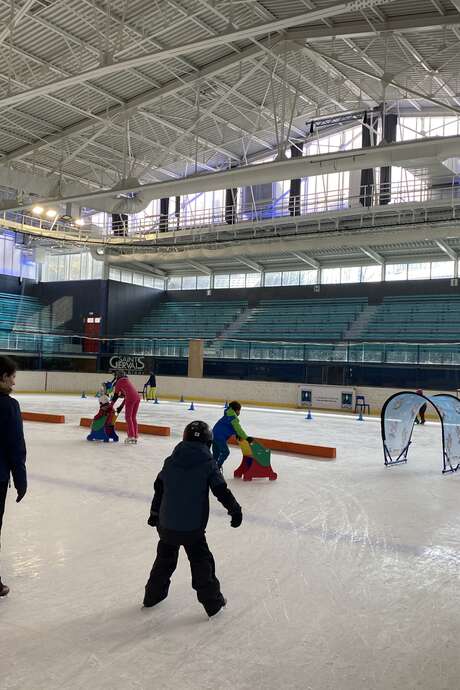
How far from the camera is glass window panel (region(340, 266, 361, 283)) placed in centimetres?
3466

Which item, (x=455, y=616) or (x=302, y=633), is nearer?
(x=302, y=633)

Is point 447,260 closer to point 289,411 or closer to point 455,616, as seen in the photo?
point 289,411

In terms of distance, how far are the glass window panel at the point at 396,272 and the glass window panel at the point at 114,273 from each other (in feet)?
54.1

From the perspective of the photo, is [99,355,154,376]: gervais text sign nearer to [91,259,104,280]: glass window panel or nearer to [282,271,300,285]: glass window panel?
[91,259,104,280]: glass window panel

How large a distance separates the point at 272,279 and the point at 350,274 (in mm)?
4980

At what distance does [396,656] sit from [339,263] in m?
32.4

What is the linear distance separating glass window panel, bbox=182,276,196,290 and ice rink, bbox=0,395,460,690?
31833mm

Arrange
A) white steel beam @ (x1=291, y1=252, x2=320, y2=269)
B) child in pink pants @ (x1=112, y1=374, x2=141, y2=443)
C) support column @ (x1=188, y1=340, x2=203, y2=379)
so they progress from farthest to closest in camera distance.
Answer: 1. white steel beam @ (x1=291, y1=252, x2=320, y2=269)
2. support column @ (x1=188, y1=340, x2=203, y2=379)
3. child in pink pants @ (x1=112, y1=374, x2=141, y2=443)

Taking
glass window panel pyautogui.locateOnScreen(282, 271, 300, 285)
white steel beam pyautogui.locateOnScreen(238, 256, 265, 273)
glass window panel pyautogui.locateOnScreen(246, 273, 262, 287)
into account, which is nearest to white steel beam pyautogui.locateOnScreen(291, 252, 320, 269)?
glass window panel pyautogui.locateOnScreen(282, 271, 300, 285)

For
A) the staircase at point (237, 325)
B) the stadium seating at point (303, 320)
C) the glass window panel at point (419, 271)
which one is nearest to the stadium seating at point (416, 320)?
the glass window panel at point (419, 271)

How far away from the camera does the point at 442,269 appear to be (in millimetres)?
32156

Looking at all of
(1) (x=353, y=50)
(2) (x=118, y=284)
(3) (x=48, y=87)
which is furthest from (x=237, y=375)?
(3) (x=48, y=87)

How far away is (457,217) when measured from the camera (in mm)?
23953

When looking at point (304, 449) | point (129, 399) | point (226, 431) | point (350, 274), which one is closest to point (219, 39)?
point (129, 399)
